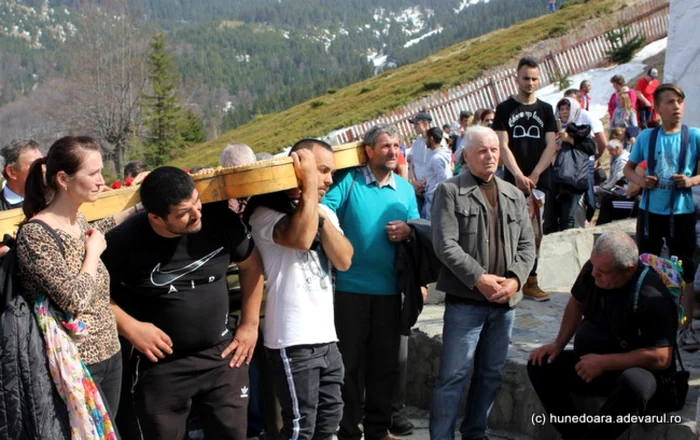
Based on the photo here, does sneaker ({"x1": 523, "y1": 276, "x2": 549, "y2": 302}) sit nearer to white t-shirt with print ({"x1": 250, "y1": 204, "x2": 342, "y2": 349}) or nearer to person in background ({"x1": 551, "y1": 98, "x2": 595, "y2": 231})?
person in background ({"x1": 551, "y1": 98, "x2": 595, "y2": 231})

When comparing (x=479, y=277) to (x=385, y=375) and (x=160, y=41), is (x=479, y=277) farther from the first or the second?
(x=160, y=41)

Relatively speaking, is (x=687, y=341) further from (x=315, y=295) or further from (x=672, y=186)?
(x=315, y=295)

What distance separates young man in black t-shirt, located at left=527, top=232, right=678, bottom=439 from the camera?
14.0 feet

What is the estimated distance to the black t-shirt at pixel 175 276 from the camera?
12.4 feet

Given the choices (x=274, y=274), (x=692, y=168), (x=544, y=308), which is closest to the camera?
(x=274, y=274)

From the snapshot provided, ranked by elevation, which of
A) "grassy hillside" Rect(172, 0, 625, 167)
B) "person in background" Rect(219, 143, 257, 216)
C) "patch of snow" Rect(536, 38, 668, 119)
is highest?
"grassy hillside" Rect(172, 0, 625, 167)

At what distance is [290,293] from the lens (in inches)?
160

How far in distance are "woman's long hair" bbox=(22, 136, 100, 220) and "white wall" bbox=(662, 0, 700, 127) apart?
6.30m

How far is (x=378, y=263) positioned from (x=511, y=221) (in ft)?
2.80

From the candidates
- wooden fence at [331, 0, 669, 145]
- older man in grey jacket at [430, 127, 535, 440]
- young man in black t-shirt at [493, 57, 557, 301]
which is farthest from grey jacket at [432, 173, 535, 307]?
wooden fence at [331, 0, 669, 145]

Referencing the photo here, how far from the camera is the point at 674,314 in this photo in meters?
4.33

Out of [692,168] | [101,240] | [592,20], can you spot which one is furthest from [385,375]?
[592,20]

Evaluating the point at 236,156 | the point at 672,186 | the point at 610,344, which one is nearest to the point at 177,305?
the point at 236,156

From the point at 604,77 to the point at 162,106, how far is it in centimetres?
3423
